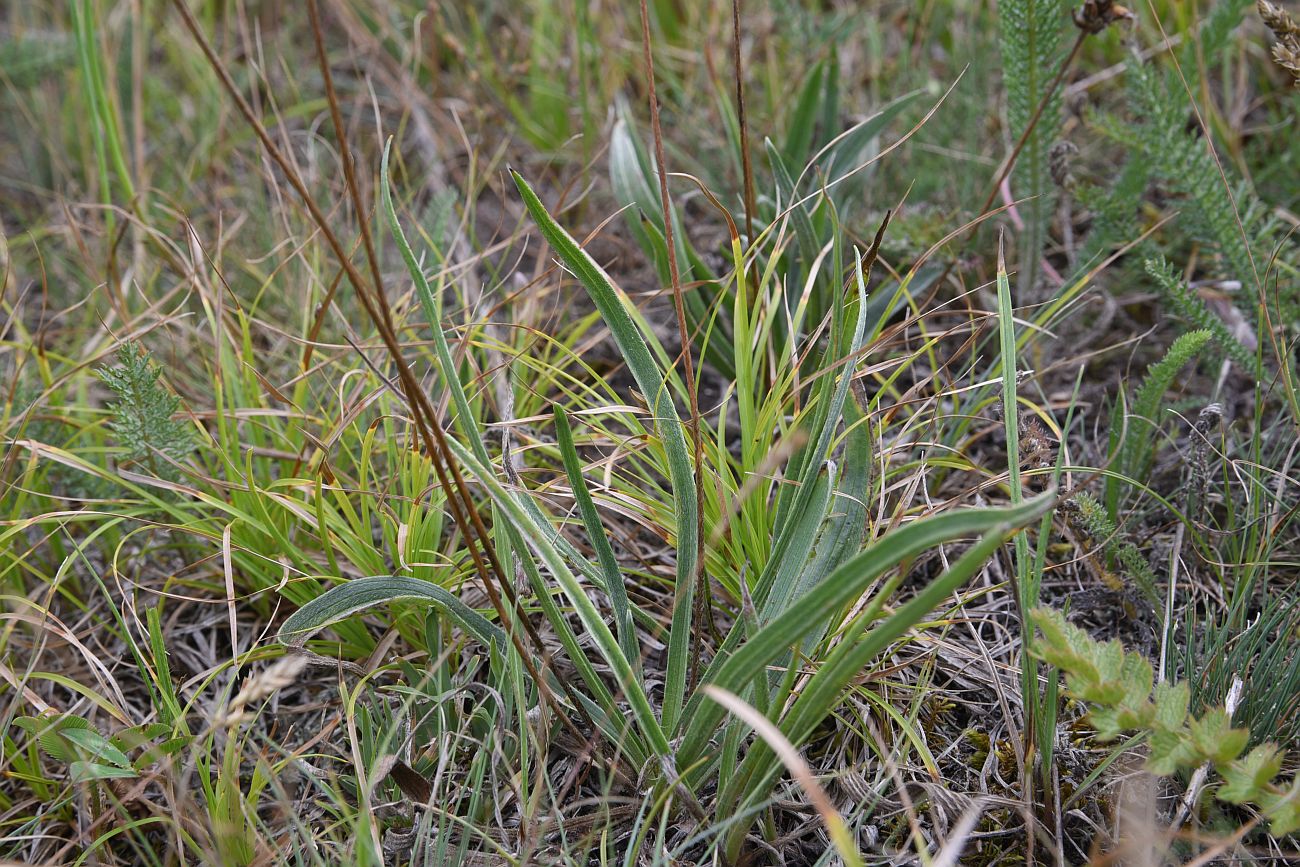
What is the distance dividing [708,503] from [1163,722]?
522mm

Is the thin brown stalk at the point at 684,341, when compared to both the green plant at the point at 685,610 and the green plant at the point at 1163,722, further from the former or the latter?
the green plant at the point at 1163,722

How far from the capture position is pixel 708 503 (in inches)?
45.2

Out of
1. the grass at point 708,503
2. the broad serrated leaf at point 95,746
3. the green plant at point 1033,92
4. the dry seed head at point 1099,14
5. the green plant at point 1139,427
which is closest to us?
the grass at point 708,503

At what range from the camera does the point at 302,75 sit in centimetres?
252

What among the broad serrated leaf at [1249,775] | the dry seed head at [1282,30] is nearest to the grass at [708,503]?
the broad serrated leaf at [1249,775]

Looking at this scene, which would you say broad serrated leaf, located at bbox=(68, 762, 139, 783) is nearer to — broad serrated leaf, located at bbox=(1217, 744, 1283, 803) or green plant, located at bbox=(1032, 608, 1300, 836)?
green plant, located at bbox=(1032, 608, 1300, 836)

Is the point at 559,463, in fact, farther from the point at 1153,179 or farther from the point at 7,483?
→ the point at 1153,179

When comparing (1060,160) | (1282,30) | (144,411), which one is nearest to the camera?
(1282,30)

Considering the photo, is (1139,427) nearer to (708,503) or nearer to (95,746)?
(708,503)

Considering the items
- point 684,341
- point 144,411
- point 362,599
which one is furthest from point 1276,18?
point 144,411

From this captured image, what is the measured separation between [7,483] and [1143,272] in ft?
5.78

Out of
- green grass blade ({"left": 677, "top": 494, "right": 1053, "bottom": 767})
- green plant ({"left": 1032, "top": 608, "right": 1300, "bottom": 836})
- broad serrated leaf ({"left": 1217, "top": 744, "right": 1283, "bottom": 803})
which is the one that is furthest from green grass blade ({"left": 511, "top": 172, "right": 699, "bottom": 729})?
broad serrated leaf ({"left": 1217, "top": 744, "right": 1283, "bottom": 803})

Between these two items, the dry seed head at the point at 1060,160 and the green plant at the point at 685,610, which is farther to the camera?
the dry seed head at the point at 1060,160

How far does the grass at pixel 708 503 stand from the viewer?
0.94 m
